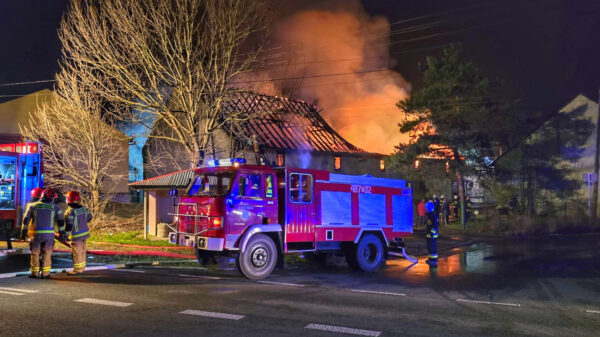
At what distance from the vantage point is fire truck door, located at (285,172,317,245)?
36.4 ft

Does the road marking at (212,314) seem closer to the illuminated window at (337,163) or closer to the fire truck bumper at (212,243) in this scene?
the fire truck bumper at (212,243)

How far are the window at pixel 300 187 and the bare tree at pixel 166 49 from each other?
23.2ft

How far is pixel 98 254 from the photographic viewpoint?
14.6 meters

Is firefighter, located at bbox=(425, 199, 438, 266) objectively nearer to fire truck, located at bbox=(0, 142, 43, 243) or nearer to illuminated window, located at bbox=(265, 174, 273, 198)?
illuminated window, located at bbox=(265, 174, 273, 198)

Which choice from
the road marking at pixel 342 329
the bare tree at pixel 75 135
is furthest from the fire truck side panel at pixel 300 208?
the bare tree at pixel 75 135

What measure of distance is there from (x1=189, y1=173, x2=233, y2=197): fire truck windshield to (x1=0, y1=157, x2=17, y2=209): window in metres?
6.95

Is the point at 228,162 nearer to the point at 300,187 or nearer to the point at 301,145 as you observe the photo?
the point at 300,187

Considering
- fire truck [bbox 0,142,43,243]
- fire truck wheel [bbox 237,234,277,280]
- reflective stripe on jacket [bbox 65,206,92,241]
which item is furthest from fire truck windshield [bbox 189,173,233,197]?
fire truck [bbox 0,142,43,243]

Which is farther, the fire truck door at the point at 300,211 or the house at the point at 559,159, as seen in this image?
the house at the point at 559,159

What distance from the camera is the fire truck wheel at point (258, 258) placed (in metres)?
10.3

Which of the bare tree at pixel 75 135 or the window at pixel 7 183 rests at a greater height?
the bare tree at pixel 75 135

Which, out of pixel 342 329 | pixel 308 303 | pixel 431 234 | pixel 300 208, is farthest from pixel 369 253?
pixel 342 329

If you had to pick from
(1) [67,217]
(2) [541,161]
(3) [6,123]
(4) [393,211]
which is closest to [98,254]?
(1) [67,217]

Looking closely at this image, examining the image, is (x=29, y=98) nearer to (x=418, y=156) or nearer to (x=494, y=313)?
(x=418, y=156)
